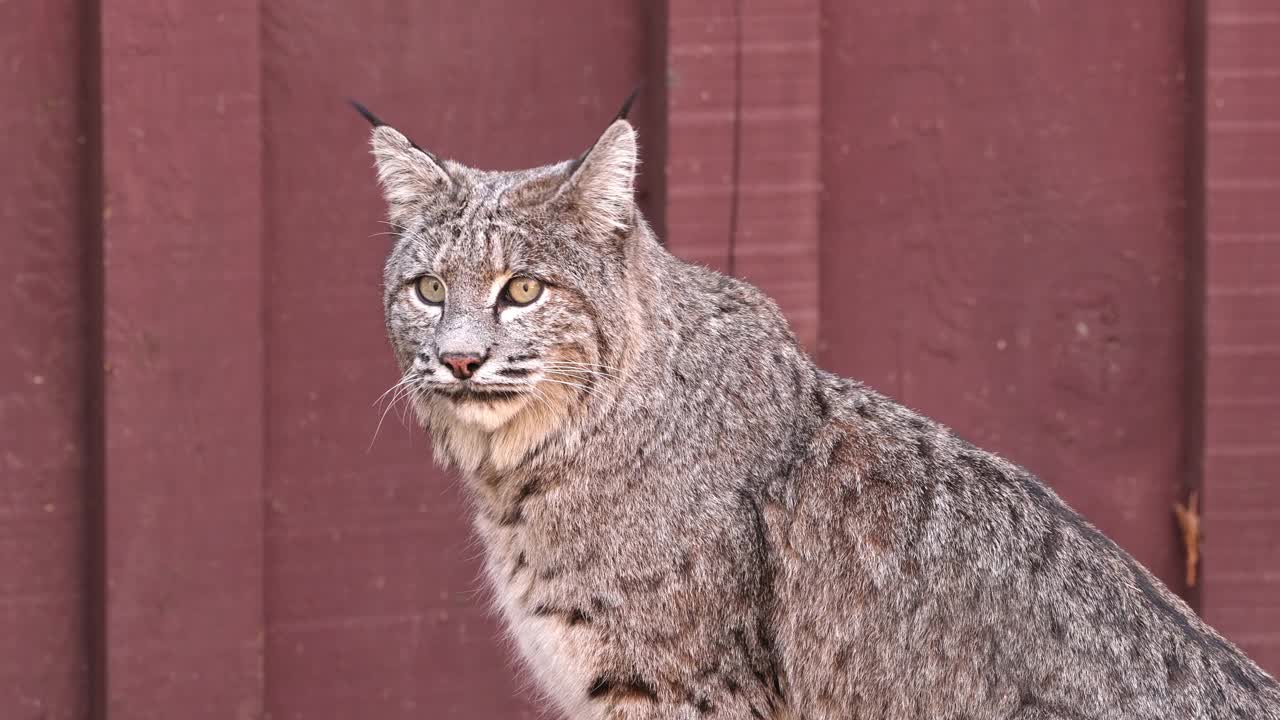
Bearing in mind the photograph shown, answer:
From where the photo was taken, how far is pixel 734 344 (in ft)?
15.5

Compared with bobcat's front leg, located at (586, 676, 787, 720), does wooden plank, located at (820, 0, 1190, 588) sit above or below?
above

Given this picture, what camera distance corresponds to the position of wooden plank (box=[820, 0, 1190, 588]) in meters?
6.16

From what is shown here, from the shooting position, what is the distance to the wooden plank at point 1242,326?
20.0ft

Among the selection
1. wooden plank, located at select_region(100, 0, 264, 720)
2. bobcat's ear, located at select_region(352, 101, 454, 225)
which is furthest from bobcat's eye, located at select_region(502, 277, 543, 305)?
wooden plank, located at select_region(100, 0, 264, 720)

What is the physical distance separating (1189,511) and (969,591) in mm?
2220

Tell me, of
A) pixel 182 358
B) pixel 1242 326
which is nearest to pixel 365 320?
pixel 182 358

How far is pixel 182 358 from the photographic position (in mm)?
5840

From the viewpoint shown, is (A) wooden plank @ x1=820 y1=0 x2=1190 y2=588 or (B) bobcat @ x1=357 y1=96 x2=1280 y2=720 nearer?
(B) bobcat @ x1=357 y1=96 x2=1280 y2=720

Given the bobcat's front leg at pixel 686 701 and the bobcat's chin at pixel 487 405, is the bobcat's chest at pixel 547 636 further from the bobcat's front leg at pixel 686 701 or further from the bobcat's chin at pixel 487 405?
the bobcat's chin at pixel 487 405

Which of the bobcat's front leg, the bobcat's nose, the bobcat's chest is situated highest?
the bobcat's nose

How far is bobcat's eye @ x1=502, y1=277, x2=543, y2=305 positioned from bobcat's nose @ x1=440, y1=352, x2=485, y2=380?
0.77 ft

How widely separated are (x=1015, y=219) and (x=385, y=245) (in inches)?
85.1

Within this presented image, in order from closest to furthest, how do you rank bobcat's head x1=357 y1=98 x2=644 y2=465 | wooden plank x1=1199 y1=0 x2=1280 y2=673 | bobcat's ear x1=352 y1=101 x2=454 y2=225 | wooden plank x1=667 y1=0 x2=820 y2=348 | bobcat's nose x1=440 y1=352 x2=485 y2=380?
bobcat's nose x1=440 y1=352 x2=485 y2=380, bobcat's head x1=357 y1=98 x2=644 y2=465, bobcat's ear x1=352 y1=101 x2=454 y2=225, wooden plank x1=667 y1=0 x2=820 y2=348, wooden plank x1=1199 y1=0 x2=1280 y2=673

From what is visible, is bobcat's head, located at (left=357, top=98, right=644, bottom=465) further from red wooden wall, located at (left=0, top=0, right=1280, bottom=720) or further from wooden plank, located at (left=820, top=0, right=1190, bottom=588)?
wooden plank, located at (left=820, top=0, right=1190, bottom=588)
